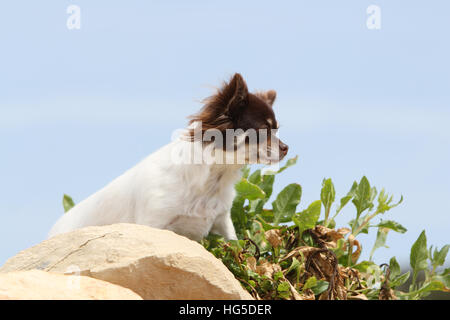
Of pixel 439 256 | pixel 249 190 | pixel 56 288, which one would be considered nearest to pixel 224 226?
pixel 249 190

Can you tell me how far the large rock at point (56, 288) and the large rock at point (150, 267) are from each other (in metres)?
0.20

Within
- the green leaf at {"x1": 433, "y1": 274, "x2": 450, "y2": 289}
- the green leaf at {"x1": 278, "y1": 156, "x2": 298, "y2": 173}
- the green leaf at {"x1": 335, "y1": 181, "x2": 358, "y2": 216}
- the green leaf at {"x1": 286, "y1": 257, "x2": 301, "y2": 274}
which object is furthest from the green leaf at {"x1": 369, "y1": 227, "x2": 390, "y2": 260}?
the green leaf at {"x1": 286, "y1": 257, "x2": 301, "y2": 274}

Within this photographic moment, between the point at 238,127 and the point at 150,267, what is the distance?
5.70ft

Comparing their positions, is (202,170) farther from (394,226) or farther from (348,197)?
(394,226)

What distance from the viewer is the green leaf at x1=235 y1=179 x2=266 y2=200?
227 inches

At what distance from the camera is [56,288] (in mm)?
3270

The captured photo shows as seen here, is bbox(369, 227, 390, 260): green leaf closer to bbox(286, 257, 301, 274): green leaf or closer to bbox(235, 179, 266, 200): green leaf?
bbox(235, 179, 266, 200): green leaf

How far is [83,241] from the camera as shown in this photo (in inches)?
157

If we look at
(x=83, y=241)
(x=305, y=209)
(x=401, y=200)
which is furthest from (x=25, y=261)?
(x=401, y=200)

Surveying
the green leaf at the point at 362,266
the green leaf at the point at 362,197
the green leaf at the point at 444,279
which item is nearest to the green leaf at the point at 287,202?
A: the green leaf at the point at 362,197

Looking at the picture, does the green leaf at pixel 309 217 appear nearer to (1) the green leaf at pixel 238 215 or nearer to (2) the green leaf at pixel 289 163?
(1) the green leaf at pixel 238 215

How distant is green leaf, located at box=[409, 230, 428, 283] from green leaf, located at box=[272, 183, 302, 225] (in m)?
1.30
